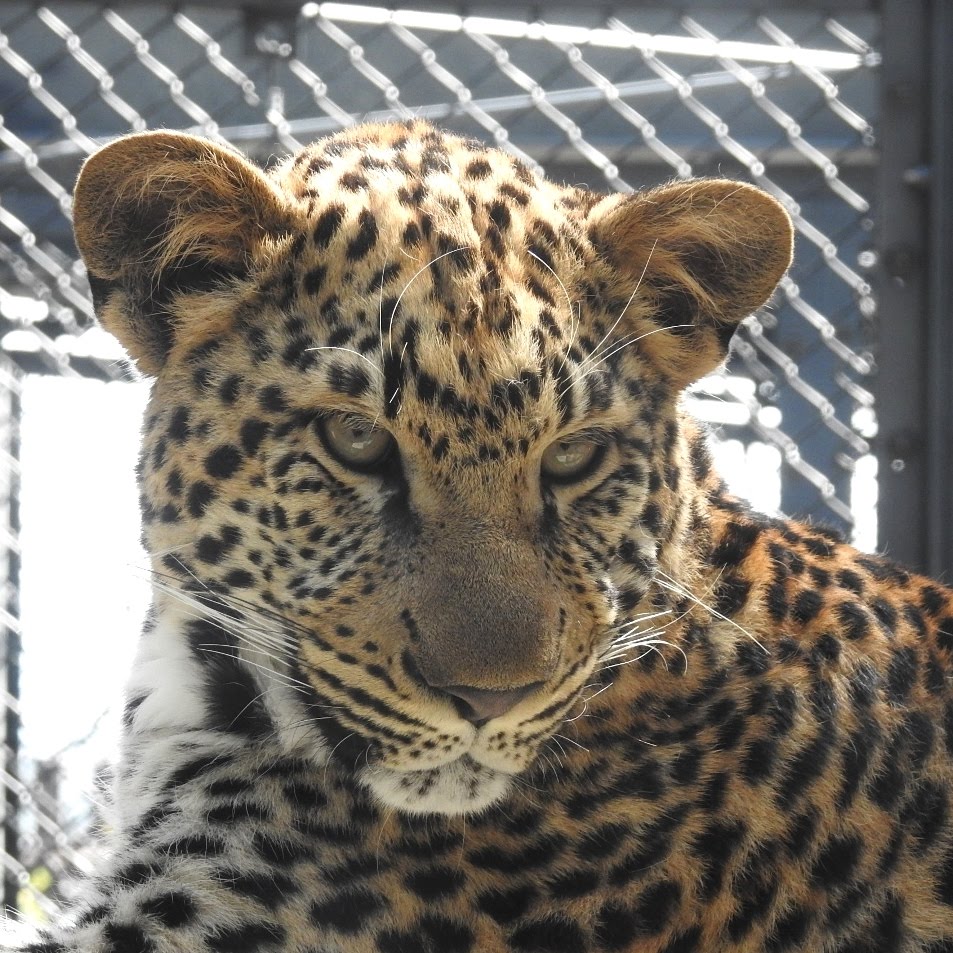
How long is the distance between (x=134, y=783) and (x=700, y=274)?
5.28 feet

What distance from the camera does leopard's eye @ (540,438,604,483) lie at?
8.57ft

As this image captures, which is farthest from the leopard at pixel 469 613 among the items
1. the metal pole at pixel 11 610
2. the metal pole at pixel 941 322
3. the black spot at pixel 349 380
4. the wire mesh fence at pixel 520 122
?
the metal pole at pixel 11 610

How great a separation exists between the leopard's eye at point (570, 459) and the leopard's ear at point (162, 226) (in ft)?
2.27

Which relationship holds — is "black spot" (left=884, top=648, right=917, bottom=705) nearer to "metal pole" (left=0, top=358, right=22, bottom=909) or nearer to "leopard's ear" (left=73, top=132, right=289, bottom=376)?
"leopard's ear" (left=73, top=132, right=289, bottom=376)

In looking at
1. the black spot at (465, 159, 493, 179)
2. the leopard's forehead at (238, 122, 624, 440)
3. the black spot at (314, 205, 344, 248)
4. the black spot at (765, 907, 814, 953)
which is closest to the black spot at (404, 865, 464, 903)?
the black spot at (765, 907, 814, 953)

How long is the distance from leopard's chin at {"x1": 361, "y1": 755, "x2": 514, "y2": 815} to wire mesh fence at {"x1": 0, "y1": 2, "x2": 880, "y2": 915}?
2.04 metres

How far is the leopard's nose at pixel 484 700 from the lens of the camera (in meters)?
2.36

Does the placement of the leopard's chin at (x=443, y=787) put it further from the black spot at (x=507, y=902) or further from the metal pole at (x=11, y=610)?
the metal pole at (x=11, y=610)

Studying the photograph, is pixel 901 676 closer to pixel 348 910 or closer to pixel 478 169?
pixel 348 910

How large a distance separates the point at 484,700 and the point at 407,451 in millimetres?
466

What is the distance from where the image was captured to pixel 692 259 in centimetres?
294

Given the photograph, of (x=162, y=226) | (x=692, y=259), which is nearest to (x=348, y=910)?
(x=162, y=226)

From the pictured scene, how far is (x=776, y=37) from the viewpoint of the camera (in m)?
5.05

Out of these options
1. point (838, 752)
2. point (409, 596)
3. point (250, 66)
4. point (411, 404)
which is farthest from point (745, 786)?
point (250, 66)
